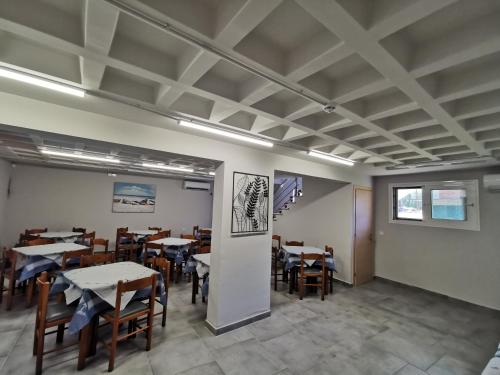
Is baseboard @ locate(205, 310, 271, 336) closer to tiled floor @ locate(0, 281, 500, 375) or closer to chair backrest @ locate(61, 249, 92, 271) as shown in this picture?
tiled floor @ locate(0, 281, 500, 375)

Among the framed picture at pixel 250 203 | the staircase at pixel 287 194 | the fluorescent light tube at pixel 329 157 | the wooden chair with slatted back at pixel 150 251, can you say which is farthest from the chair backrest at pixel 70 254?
the staircase at pixel 287 194

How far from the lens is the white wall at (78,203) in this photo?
5898mm

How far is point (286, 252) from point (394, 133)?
2.97m

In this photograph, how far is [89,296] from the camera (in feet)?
7.83

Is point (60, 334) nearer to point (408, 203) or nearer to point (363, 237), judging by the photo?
point (363, 237)

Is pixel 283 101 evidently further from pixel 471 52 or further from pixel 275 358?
pixel 275 358

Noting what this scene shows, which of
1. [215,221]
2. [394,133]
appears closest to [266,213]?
[215,221]

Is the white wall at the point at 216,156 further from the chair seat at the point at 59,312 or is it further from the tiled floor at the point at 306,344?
the chair seat at the point at 59,312

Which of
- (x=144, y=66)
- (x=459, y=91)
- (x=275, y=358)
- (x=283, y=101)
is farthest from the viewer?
(x=275, y=358)

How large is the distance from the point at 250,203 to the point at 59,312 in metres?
2.44

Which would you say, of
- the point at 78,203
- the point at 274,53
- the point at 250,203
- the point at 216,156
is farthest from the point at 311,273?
the point at 78,203

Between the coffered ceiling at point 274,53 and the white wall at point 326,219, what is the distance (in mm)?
3087

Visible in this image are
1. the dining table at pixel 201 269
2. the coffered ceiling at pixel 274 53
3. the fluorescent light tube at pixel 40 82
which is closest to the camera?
the coffered ceiling at pixel 274 53

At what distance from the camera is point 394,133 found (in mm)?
2717
